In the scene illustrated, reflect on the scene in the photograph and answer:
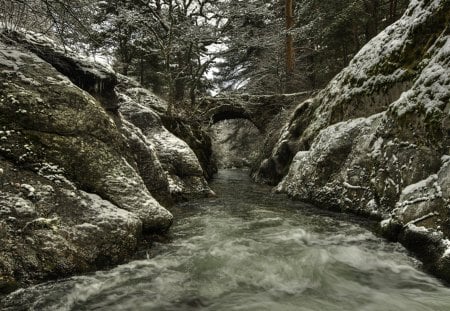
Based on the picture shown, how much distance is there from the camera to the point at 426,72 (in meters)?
5.61

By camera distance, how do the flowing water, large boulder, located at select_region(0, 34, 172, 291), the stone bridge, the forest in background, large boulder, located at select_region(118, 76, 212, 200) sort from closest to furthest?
the flowing water
large boulder, located at select_region(0, 34, 172, 291)
the forest in background
large boulder, located at select_region(118, 76, 212, 200)
the stone bridge

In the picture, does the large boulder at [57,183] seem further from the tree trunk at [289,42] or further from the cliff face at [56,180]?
the tree trunk at [289,42]

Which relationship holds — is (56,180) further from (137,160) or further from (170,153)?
(170,153)

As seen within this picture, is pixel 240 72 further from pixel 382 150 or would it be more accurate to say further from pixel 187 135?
pixel 382 150

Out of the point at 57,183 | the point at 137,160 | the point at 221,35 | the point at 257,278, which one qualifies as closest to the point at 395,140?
the point at 257,278

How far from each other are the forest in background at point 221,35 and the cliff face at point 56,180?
0.69 metres

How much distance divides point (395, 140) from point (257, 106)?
11890mm

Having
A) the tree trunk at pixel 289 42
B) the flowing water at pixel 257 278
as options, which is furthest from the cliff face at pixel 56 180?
the tree trunk at pixel 289 42

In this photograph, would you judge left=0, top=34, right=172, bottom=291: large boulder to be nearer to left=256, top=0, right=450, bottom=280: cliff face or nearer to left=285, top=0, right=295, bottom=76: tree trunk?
left=256, top=0, right=450, bottom=280: cliff face

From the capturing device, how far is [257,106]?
57.6ft

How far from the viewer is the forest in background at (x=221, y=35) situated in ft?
23.3

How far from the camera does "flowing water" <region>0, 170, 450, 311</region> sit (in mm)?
3154

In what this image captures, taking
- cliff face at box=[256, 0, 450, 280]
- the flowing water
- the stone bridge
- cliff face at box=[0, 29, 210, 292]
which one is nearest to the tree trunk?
the stone bridge

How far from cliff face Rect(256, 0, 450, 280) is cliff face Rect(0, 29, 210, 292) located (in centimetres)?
346
